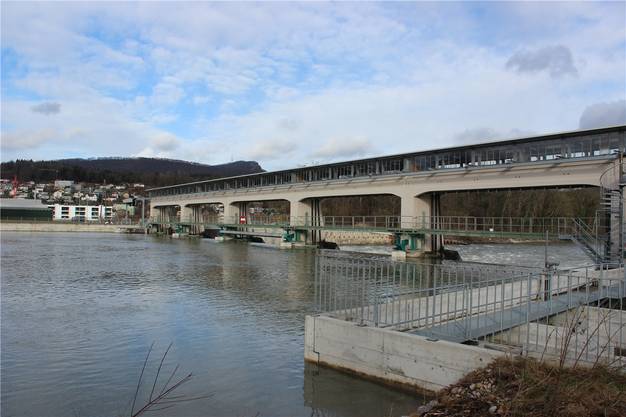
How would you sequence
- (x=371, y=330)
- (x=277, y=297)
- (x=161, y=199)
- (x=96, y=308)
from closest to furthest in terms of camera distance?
(x=371, y=330) → (x=96, y=308) → (x=277, y=297) → (x=161, y=199)

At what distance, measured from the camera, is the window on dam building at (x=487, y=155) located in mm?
29141

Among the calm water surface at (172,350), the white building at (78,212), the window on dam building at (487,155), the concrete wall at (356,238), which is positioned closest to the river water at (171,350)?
the calm water surface at (172,350)

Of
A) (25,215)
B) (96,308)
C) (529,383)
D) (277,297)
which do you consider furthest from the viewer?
(25,215)

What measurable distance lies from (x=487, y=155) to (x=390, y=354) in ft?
97.0

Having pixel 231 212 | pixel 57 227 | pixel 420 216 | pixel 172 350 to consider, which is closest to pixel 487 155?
pixel 420 216

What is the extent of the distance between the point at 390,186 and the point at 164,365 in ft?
115

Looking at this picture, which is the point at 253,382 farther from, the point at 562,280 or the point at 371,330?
the point at 562,280

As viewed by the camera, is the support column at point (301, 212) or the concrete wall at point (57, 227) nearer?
the support column at point (301, 212)

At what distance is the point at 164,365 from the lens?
1066 cm

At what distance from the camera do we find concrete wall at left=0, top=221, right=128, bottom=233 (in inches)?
3521

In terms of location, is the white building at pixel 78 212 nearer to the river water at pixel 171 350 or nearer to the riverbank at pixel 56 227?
the riverbank at pixel 56 227

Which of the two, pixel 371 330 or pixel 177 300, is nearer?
pixel 371 330

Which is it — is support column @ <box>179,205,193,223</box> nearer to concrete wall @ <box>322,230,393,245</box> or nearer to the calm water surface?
concrete wall @ <box>322,230,393,245</box>

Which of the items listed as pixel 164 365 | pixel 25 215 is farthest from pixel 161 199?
pixel 164 365
